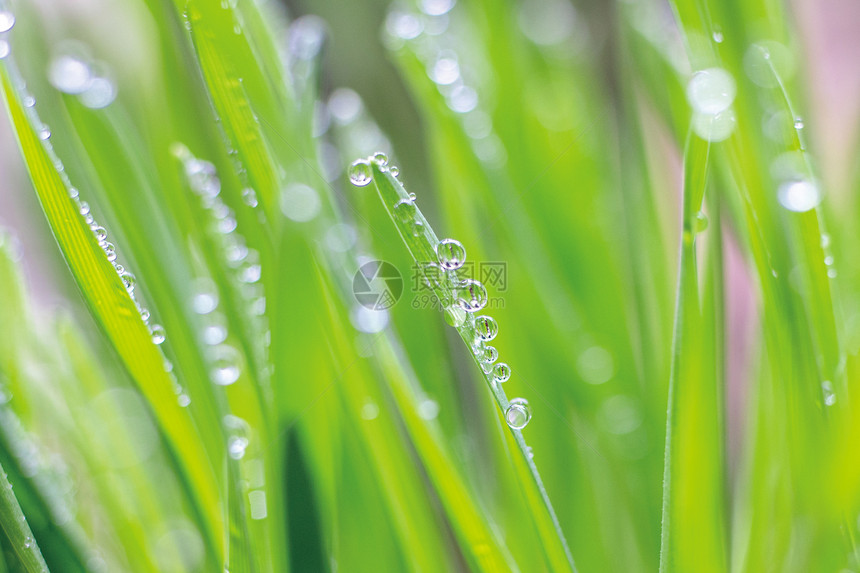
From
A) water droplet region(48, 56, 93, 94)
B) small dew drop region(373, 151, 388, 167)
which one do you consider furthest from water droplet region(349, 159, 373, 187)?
water droplet region(48, 56, 93, 94)

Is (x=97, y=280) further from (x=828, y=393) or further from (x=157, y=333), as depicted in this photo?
(x=828, y=393)

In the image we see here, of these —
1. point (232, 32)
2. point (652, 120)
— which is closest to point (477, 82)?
point (232, 32)

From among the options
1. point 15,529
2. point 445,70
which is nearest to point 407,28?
point 445,70

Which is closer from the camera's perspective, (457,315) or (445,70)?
(457,315)

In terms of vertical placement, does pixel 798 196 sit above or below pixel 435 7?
below

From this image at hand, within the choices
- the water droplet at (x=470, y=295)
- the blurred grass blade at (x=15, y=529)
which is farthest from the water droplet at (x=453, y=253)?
the blurred grass blade at (x=15, y=529)

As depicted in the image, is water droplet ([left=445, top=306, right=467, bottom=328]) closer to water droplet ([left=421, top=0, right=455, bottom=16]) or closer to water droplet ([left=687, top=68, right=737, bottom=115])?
water droplet ([left=687, top=68, right=737, bottom=115])
